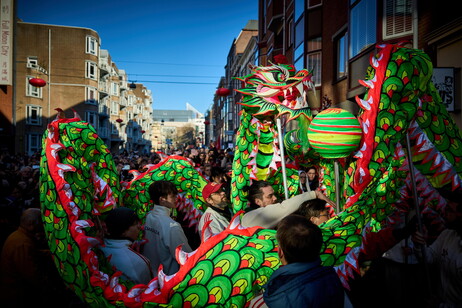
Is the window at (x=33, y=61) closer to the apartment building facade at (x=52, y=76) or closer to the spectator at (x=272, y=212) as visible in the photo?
the apartment building facade at (x=52, y=76)

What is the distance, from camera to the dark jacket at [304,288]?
1557 mm

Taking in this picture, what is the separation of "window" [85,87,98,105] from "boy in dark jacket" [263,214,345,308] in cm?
3922

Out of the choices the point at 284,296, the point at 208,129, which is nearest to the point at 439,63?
the point at 284,296

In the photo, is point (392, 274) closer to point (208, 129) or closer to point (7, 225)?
point (7, 225)

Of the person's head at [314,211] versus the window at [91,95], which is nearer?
the person's head at [314,211]

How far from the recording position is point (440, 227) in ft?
10.8

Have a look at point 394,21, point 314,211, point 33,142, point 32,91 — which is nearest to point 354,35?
point 394,21

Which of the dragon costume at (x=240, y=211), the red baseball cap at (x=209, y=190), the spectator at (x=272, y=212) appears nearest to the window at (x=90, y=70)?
the red baseball cap at (x=209, y=190)

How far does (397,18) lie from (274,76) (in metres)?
6.33

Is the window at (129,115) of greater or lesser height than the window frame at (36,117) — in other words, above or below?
above

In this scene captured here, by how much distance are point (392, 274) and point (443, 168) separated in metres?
1.71

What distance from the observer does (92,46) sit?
37.8 metres

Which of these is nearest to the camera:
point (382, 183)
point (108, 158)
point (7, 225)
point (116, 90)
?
point (382, 183)

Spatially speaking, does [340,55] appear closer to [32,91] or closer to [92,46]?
[32,91]
